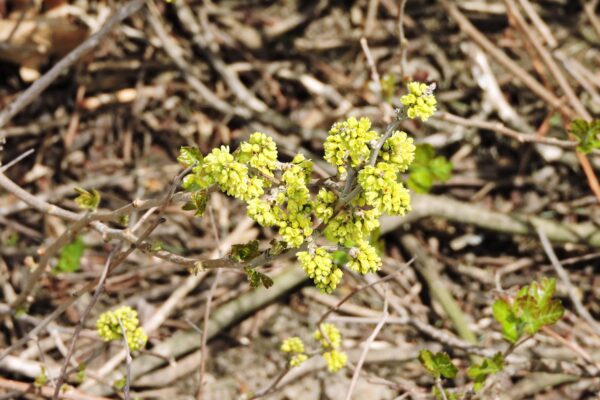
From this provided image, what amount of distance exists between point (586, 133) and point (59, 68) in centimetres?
232

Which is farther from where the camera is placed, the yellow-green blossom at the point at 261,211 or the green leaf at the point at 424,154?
the green leaf at the point at 424,154

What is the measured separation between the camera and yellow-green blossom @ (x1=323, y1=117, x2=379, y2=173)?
1.57 metres

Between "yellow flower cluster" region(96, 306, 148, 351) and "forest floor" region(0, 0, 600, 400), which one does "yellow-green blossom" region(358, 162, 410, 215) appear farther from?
"forest floor" region(0, 0, 600, 400)

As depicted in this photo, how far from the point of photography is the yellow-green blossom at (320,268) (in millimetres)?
1610

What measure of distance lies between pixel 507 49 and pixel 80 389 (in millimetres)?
3179

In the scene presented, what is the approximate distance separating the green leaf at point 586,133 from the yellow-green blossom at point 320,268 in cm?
159

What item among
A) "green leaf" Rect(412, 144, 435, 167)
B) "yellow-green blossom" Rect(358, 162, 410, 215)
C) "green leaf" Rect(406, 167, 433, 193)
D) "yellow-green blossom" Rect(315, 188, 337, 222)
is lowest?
"green leaf" Rect(406, 167, 433, 193)

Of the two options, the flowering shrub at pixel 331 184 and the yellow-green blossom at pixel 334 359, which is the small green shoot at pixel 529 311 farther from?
the flowering shrub at pixel 331 184

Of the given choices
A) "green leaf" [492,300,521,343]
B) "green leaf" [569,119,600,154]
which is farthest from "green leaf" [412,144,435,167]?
"green leaf" [492,300,521,343]

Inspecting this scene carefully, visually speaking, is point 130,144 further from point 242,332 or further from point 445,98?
point 445,98

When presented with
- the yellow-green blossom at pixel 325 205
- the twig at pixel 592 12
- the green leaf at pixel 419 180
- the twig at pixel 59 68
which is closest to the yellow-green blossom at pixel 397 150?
the yellow-green blossom at pixel 325 205

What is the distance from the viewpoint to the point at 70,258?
309 cm

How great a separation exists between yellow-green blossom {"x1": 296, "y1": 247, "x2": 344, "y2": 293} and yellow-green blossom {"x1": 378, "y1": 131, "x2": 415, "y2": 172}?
0.96 feet

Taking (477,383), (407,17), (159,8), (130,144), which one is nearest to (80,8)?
(159,8)
